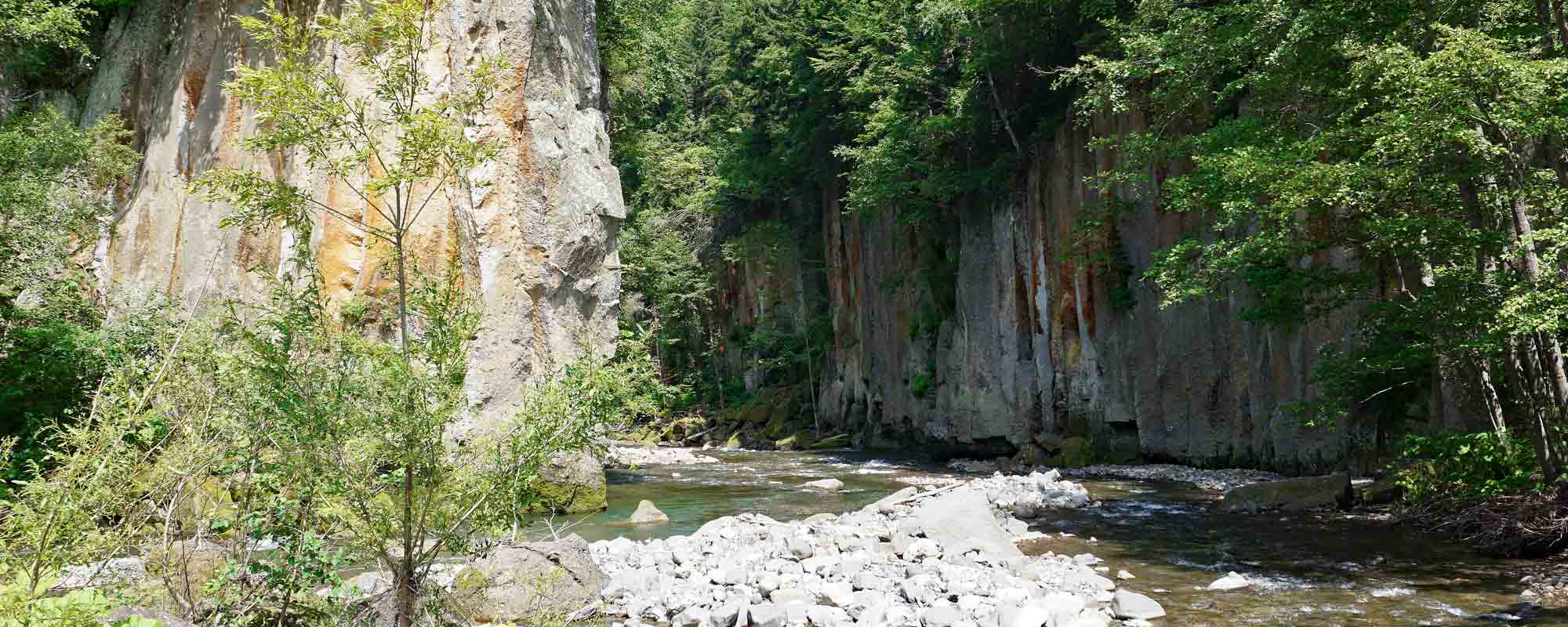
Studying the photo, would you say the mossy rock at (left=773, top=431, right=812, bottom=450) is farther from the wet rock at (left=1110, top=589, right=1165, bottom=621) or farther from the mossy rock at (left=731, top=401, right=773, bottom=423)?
the wet rock at (left=1110, top=589, right=1165, bottom=621)

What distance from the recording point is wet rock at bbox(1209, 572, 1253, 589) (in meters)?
9.20

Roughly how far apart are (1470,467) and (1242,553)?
279cm

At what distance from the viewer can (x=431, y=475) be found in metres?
5.23

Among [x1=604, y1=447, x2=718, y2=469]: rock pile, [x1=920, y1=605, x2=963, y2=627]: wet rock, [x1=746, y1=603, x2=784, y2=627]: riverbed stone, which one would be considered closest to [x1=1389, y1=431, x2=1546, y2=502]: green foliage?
[x1=920, y1=605, x2=963, y2=627]: wet rock

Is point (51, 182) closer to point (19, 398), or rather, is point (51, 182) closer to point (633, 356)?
point (19, 398)

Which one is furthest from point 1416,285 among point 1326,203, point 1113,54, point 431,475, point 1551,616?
point 431,475

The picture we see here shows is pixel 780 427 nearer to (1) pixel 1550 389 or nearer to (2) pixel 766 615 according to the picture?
(1) pixel 1550 389

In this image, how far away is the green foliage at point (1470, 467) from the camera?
10406 millimetres

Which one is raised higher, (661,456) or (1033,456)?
(661,456)

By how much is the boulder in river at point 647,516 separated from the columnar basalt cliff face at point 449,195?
2.58 metres

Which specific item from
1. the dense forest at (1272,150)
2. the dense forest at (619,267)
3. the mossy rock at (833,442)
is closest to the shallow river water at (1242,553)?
the dense forest at (619,267)

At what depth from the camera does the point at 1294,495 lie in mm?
13977

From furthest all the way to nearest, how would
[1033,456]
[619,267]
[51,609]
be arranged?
1. [1033,456]
2. [619,267]
3. [51,609]

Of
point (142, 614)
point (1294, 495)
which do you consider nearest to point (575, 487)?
point (1294, 495)
